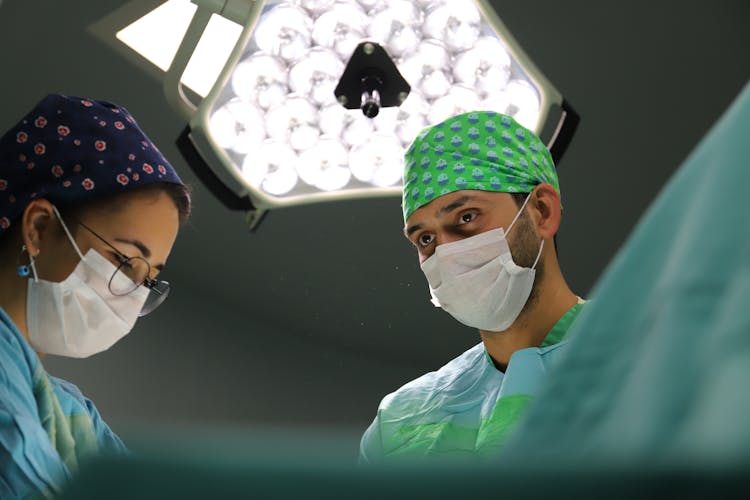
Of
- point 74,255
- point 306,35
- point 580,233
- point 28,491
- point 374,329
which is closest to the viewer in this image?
point 28,491

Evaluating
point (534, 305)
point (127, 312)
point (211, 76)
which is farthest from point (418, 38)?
point (127, 312)

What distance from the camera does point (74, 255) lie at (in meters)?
1.82

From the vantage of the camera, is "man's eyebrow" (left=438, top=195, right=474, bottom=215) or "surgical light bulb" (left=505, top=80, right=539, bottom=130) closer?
"man's eyebrow" (left=438, top=195, right=474, bottom=215)

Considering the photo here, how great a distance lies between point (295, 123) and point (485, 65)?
427 mm

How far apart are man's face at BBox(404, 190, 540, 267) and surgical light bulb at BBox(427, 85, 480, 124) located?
0.78ft

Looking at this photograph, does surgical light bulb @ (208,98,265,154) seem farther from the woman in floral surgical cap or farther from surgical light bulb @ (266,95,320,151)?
the woman in floral surgical cap

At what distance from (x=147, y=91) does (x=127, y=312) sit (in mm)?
1293

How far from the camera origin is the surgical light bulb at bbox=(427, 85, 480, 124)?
205cm

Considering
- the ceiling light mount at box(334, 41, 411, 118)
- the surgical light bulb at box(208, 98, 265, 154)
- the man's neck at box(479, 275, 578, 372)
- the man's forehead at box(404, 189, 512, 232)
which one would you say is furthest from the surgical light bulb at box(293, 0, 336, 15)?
the man's neck at box(479, 275, 578, 372)

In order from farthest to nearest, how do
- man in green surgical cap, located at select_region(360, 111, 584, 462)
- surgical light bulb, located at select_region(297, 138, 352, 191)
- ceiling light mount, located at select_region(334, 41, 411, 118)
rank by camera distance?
surgical light bulb, located at select_region(297, 138, 352, 191)
ceiling light mount, located at select_region(334, 41, 411, 118)
man in green surgical cap, located at select_region(360, 111, 584, 462)

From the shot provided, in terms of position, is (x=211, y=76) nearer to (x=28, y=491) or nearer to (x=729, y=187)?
(x=28, y=491)

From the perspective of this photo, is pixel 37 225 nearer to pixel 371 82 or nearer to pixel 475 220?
pixel 371 82

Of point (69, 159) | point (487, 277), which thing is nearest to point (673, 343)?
point (487, 277)

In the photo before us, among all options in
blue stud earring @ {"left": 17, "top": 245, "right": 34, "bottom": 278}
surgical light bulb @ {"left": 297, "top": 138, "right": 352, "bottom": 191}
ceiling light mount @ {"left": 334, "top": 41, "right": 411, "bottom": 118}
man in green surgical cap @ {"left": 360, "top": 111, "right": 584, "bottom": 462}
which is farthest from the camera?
surgical light bulb @ {"left": 297, "top": 138, "right": 352, "bottom": 191}
